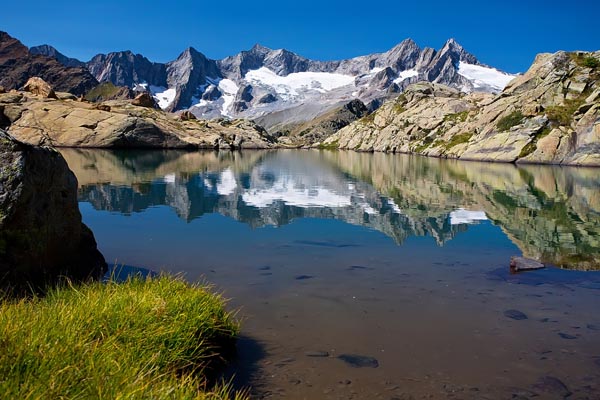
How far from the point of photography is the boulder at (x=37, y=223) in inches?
428

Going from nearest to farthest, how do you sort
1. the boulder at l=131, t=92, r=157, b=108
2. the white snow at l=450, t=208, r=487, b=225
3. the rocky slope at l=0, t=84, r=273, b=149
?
the white snow at l=450, t=208, r=487, b=225 → the rocky slope at l=0, t=84, r=273, b=149 → the boulder at l=131, t=92, r=157, b=108

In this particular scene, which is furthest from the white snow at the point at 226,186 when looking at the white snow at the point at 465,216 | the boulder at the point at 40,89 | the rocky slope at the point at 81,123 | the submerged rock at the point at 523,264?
the boulder at the point at 40,89

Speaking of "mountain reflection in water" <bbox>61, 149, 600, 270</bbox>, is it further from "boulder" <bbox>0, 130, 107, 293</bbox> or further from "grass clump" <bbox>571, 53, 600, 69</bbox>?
"grass clump" <bbox>571, 53, 600, 69</bbox>

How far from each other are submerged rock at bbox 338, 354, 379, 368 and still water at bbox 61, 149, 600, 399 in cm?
4

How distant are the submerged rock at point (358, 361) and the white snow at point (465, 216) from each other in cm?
1853

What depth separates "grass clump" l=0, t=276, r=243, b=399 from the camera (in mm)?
5246

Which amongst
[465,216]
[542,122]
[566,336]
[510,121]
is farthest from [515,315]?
[510,121]

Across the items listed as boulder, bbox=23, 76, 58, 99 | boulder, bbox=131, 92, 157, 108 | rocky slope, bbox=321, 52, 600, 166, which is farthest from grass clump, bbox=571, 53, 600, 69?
boulder, bbox=131, 92, 157, 108

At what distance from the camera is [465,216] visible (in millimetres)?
29047

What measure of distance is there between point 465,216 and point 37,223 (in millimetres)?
24406

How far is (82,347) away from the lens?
20.2ft

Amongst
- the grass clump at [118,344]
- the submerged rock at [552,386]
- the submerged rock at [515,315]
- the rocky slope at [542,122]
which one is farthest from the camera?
the rocky slope at [542,122]

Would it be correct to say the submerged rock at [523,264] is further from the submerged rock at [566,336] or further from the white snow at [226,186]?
the white snow at [226,186]

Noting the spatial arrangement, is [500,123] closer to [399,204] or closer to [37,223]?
[399,204]
